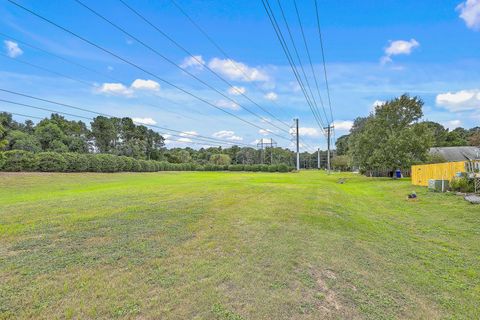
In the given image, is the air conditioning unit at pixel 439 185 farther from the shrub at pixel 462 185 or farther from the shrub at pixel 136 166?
the shrub at pixel 136 166

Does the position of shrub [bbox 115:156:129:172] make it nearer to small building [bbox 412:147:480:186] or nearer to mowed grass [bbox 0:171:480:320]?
mowed grass [bbox 0:171:480:320]

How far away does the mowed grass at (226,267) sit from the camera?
3.17 metres

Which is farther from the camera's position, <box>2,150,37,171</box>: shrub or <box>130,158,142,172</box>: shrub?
<box>130,158,142,172</box>: shrub

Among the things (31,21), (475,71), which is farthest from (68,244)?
(475,71)

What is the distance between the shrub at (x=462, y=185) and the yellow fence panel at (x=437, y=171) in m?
0.78

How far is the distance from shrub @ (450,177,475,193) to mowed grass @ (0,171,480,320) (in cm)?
735

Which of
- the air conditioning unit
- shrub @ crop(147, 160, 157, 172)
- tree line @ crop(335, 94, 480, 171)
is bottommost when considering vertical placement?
the air conditioning unit

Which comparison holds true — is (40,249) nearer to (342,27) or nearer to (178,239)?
(178,239)

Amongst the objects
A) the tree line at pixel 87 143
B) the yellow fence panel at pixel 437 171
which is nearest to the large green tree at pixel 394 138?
the yellow fence panel at pixel 437 171

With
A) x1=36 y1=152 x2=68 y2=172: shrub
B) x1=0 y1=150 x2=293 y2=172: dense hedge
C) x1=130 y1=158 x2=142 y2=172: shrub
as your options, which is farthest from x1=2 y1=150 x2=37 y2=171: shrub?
x1=130 y1=158 x2=142 y2=172: shrub

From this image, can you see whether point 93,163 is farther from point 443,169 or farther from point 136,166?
point 443,169

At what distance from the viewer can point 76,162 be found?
32500 millimetres

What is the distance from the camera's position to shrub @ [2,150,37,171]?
86.1ft

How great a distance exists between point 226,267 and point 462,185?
15.6 metres
